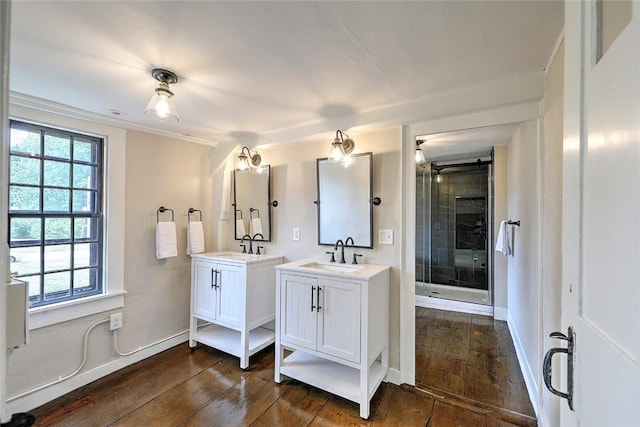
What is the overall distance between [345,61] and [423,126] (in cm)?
91

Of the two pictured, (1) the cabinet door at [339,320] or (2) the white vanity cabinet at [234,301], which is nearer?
(1) the cabinet door at [339,320]

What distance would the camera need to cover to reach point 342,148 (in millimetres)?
2357

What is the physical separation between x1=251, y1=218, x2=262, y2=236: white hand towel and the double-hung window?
1.34m

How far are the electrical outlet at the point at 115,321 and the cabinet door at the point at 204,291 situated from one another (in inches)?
24.8

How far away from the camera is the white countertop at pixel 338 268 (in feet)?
6.53

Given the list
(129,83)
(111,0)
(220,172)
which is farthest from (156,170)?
(111,0)

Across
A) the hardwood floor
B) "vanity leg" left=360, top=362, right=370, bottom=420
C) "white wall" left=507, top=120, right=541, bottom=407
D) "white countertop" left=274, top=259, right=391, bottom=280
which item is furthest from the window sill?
"white wall" left=507, top=120, right=541, bottom=407

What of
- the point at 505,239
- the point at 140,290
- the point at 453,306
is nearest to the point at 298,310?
the point at 140,290

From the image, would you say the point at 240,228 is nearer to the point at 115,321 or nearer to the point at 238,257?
the point at 238,257

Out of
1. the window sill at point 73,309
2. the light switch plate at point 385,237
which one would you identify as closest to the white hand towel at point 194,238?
the window sill at point 73,309

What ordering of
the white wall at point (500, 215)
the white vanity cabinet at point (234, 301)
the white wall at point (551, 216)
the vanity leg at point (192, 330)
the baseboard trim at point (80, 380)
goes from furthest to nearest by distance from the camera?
the white wall at point (500, 215) < the vanity leg at point (192, 330) < the white vanity cabinet at point (234, 301) < the baseboard trim at point (80, 380) < the white wall at point (551, 216)

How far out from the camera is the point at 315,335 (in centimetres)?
210

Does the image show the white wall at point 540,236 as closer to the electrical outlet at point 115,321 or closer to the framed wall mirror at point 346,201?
the framed wall mirror at point 346,201

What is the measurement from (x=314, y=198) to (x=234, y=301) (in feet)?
4.02
